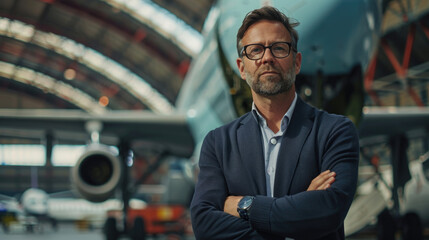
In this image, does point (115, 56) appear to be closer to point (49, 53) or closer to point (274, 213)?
point (49, 53)

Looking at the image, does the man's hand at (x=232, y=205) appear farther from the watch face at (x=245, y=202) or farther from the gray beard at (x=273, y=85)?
the gray beard at (x=273, y=85)

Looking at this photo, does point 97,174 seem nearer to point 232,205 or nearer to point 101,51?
point 232,205

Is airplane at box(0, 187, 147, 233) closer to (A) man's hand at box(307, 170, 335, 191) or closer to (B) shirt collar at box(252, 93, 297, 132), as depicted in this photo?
(B) shirt collar at box(252, 93, 297, 132)

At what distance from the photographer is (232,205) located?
1.61 m

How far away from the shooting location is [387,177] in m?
14.6

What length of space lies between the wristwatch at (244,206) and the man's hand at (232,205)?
2 cm

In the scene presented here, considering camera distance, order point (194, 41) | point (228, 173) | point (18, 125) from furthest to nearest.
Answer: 1. point (194, 41)
2. point (18, 125)
3. point (228, 173)

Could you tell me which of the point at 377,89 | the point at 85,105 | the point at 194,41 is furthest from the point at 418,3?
the point at 85,105

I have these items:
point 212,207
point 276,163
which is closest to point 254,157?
point 276,163

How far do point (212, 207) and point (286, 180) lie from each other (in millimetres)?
261

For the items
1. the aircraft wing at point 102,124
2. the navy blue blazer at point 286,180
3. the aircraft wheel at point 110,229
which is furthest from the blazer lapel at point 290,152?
the aircraft wheel at point 110,229

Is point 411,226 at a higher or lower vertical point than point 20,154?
lower

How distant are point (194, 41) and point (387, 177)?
16847 mm

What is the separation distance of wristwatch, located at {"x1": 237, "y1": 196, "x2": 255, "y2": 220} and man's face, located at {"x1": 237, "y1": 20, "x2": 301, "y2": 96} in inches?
12.9
